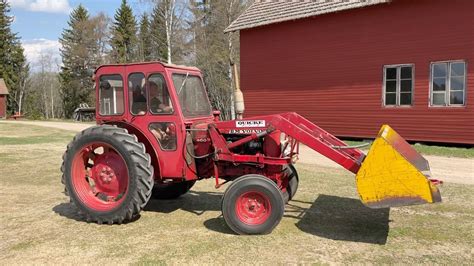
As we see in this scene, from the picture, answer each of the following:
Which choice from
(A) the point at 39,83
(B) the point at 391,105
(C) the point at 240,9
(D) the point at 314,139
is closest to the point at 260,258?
(D) the point at 314,139

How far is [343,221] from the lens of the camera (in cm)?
592

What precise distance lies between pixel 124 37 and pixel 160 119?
46682 mm

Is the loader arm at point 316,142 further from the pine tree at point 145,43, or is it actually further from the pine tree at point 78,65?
the pine tree at point 78,65

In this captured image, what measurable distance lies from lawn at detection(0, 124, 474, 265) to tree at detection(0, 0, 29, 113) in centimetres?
4756

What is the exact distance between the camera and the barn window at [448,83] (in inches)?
551

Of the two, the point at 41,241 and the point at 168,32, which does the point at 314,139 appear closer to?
the point at 41,241

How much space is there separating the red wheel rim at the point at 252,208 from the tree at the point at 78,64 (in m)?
46.3

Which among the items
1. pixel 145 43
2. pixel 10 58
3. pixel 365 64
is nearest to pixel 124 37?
pixel 145 43

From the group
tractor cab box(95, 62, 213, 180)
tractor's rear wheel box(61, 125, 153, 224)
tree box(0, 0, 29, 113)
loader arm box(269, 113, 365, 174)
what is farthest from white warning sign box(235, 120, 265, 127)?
tree box(0, 0, 29, 113)

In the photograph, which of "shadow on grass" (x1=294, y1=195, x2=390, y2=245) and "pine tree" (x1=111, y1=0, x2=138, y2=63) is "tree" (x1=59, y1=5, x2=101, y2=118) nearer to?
"pine tree" (x1=111, y1=0, x2=138, y2=63)

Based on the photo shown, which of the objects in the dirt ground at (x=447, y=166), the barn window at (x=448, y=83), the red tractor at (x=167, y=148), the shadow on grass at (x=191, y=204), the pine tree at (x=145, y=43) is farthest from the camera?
the pine tree at (x=145, y=43)

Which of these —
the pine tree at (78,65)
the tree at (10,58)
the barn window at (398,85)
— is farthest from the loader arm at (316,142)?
the tree at (10,58)

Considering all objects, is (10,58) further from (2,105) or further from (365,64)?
(365,64)

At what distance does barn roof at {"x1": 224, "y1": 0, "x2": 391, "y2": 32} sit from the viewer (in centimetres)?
1605
